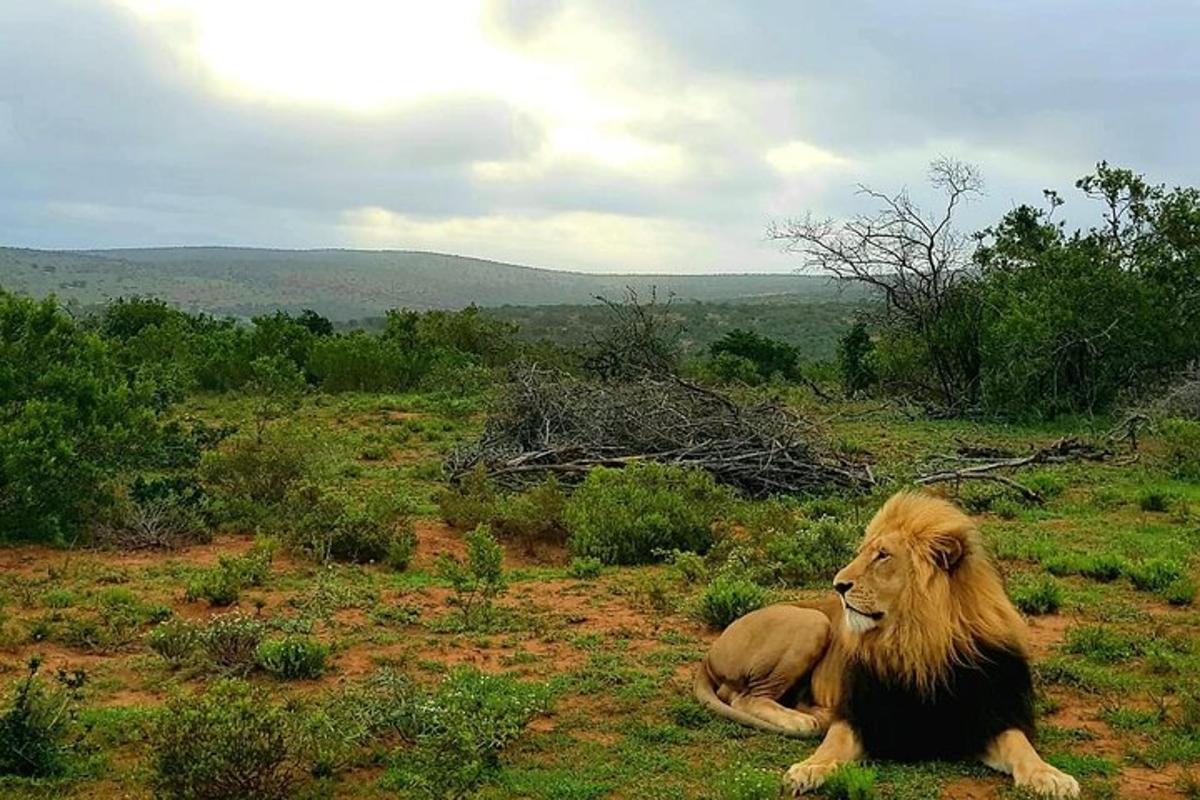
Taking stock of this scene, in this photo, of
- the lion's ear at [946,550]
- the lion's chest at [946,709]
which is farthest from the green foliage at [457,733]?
the lion's ear at [946,550]

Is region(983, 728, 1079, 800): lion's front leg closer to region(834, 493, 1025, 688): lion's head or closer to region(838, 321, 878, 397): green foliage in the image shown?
region(834, 493, 1025, 688): lion's head

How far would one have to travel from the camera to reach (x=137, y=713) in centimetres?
593

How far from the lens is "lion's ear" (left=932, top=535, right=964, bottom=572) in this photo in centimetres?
479

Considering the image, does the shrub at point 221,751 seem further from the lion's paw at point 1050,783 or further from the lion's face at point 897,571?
the lion's paw at point 1050,783

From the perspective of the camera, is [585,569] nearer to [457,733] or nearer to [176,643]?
[176,643]

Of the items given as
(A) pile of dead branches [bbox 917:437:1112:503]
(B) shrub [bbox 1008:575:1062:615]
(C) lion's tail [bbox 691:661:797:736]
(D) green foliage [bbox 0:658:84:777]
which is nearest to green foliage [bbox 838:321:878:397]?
(A) pile of dead branches [bbox 917:437:1112:503]

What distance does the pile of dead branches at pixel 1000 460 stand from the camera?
1384 cm

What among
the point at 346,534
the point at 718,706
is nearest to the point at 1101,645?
the point at 718,706

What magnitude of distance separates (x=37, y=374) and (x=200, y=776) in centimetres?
871

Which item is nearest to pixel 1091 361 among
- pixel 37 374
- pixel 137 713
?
pixel 37 374

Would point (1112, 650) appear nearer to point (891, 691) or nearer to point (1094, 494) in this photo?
point (891, 691)

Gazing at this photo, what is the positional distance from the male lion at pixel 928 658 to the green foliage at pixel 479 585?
361 centimetres

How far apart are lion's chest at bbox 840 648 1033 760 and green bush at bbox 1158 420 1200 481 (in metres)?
11.9

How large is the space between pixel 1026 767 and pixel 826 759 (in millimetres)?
847
